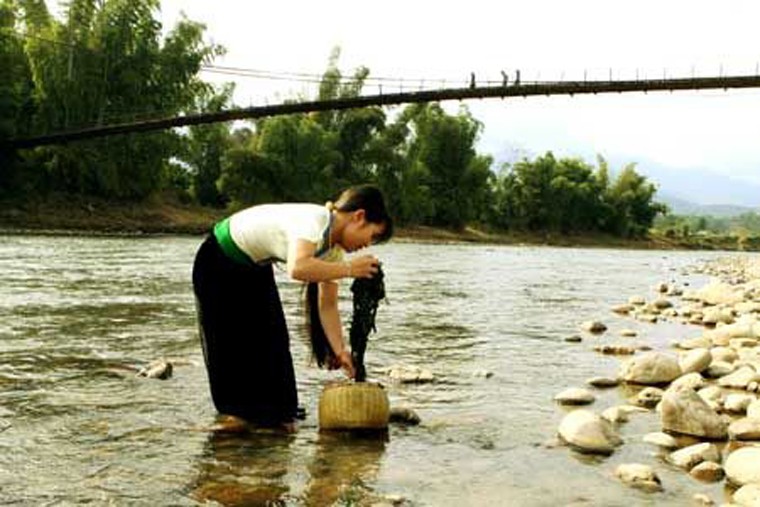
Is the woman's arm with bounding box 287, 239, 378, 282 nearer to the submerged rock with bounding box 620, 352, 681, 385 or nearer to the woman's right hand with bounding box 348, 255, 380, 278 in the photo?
the woman's right hand with bounding box 348, 255, 380, 278

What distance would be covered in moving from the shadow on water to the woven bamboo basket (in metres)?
0.06

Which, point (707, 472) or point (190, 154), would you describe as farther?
point (190, 154)

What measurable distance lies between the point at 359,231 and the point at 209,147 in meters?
43.2

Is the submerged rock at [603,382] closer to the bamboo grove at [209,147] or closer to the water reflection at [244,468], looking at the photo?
the water reflection at [244,468]

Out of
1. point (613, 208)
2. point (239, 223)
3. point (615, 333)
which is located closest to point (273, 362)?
point (239, 223)

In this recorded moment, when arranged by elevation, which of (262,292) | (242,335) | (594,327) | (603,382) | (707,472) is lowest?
(594,327)

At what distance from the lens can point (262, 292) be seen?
14.5 feet

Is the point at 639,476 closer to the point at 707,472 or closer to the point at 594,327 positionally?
the point at 707,472

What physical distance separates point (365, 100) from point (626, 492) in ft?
115

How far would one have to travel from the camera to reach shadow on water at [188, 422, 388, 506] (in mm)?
3463

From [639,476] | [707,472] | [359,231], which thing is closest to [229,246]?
[359,231]

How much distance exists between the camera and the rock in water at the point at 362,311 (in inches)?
178

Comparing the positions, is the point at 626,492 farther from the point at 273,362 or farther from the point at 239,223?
the point at 239,223

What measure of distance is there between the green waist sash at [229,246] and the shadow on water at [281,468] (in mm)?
858
